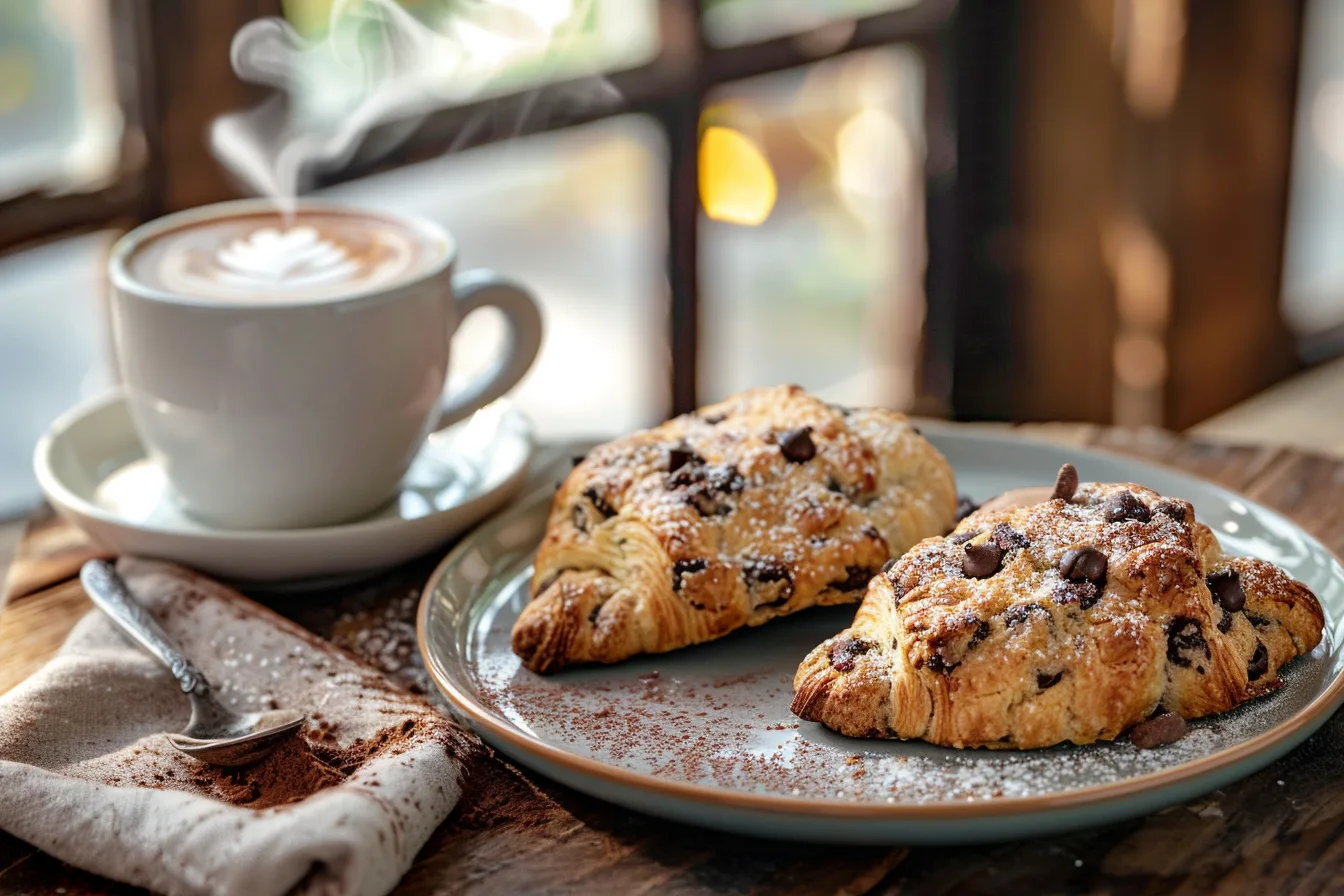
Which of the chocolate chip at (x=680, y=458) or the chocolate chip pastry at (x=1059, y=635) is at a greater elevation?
the chocolate chip at (x=680, y=458)

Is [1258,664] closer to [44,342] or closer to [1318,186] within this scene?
[44,342]

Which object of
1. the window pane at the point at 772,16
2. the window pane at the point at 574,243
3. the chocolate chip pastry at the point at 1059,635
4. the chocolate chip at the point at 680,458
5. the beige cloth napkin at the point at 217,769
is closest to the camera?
the beige cloth napkin at the point at 217,769

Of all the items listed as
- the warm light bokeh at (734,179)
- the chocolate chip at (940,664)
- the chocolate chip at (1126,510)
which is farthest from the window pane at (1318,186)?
the chocolate chip at (940,664)

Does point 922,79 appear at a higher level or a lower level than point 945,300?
higher

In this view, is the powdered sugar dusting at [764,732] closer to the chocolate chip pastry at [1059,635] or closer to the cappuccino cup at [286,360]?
the chocolate chip pastry at [1059,635]

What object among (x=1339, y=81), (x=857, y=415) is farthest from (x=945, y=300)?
(x=857, y=415)

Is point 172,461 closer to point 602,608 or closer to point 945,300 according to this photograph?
point 602,608

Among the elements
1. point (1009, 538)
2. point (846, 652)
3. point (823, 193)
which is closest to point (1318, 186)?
point (823, 193)
